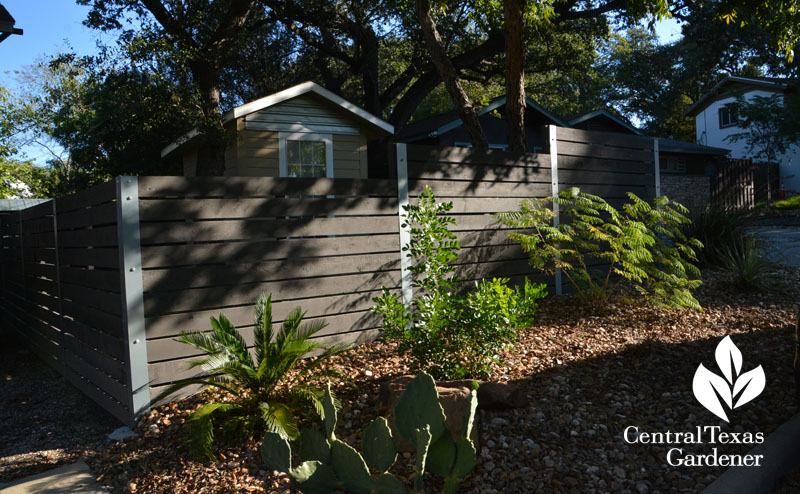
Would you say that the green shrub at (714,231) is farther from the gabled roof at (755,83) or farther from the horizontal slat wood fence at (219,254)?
the gabled roof at (755,83)

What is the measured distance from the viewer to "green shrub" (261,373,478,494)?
7.33 ft

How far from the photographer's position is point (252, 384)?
3650 mm

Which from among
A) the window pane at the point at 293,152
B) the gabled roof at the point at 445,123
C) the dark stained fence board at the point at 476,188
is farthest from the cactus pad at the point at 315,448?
the gabled roof at the point at 445,123

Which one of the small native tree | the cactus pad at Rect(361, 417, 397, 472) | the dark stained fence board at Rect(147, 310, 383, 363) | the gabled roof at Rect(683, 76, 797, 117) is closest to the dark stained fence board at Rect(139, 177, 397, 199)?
the dark stained fence board at Rect(147, 310, 383, 363)

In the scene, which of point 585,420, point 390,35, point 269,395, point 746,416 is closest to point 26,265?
point 269,395

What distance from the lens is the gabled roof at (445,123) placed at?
50.9ft

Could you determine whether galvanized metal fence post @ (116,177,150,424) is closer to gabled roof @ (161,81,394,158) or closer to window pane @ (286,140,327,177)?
gabled roof @ (161,81,394,158)

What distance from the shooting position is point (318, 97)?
37.6 feet

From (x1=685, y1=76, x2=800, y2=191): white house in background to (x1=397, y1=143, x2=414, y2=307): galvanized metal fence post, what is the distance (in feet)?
82.7

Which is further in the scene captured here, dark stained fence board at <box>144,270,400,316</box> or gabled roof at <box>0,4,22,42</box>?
gabled roof at <box>0,4,22,42</box>

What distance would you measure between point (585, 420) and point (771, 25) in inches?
261

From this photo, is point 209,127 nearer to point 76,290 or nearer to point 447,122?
point 76,290

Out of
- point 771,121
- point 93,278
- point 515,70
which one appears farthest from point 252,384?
point 771,121

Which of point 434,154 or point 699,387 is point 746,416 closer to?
point 699,387
